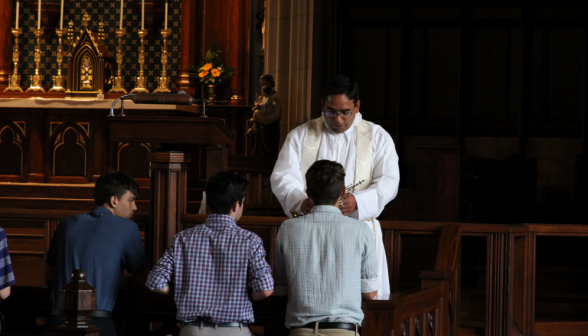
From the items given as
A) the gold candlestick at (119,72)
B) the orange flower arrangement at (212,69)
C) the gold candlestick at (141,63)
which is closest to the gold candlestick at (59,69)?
the gold candlestick at (119,72)

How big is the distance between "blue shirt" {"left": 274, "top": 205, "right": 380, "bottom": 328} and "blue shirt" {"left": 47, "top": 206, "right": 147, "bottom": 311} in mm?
788

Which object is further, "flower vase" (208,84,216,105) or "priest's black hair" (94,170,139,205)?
"flower vase" (208,84,216,105)

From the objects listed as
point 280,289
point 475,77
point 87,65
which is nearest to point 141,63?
point 87,65

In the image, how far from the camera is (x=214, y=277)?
3072mm

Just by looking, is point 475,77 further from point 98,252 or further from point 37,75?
point 98,252

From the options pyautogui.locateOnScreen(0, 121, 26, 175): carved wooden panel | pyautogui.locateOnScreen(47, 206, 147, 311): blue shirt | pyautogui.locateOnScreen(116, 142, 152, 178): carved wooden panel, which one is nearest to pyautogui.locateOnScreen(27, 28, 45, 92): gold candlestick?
pyautogui.locateOnScreen(0, 121, 26, 175): carved wooden panel

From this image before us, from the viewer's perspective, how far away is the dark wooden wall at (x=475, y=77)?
987 centimetres

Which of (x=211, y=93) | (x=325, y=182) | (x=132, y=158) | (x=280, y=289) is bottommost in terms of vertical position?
(x=280, y=289)

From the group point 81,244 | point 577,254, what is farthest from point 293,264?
point 577,254

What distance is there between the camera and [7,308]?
12.7 ft

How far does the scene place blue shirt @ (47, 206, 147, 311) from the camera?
11.0 feet

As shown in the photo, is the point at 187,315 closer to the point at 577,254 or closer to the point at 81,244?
the point at 81,244

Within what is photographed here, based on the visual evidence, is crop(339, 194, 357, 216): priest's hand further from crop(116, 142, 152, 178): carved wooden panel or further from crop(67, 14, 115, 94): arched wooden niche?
crop(67, 14, 115, 94): arched wooden niche

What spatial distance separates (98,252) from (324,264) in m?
1.05
